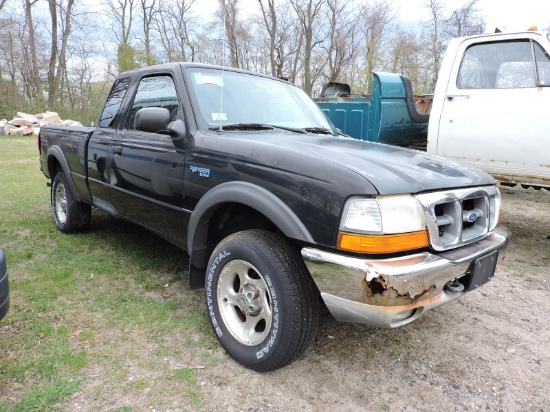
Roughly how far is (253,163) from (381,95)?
3.65m

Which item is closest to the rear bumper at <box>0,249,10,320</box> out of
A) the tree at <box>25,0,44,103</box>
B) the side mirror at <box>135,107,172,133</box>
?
the side mirror at <box>135,107,172,133</box>

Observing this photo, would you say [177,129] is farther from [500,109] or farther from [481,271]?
[500,109]

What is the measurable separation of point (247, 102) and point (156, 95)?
2.68ft

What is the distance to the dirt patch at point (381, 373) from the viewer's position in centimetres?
214

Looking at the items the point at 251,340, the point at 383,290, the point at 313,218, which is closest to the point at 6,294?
the point at 251,340

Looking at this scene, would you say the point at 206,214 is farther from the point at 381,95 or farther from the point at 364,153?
the point at 381,95

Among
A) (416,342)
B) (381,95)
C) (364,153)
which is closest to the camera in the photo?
(364,153)

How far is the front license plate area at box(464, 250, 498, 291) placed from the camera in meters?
2.15

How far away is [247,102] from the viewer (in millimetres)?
3170

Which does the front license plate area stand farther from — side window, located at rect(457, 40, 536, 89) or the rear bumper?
side window, located at rect(457, 40, 536, 89)

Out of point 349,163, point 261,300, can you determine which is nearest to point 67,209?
point 261,300

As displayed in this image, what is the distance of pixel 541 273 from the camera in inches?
159

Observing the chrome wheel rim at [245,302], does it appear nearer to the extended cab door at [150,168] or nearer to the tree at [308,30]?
the extended cab door at [150,168]

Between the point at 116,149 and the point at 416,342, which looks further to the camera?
the point at 116,149
